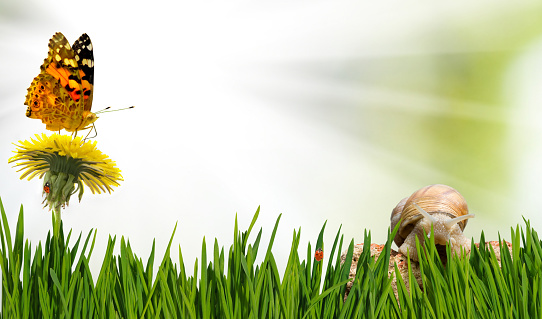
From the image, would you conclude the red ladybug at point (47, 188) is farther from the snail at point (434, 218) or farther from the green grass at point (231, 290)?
the snail at point (434, 218)

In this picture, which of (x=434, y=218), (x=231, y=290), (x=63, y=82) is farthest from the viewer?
(x=434, y=218)

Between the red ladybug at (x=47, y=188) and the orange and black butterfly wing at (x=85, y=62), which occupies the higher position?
the orange and black butterfly wing at (x=85, y=62)

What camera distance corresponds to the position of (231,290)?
63cm

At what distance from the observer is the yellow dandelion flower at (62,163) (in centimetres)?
64

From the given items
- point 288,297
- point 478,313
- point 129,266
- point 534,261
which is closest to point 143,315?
point 129,266

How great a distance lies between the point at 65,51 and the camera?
2.76 feet

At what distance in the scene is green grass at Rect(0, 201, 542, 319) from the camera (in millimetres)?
603

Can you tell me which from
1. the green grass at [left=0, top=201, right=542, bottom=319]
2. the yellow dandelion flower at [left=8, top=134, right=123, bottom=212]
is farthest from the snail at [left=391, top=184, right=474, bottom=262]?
the yellow dandelion flower at [left=8, top=134, right=123, bottom=212]

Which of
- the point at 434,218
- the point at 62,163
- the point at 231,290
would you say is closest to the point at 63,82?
the point at 62,163

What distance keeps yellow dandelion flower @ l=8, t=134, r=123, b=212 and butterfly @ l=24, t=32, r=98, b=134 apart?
0.21 m

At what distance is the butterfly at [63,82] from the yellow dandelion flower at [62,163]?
213 millimetres

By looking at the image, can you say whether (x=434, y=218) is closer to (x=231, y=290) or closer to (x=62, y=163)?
(x=231, y=290)

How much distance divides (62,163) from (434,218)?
2.35 ft

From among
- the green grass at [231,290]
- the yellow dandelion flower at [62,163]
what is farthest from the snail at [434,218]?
the yellow dandelion flower at [62,163]
